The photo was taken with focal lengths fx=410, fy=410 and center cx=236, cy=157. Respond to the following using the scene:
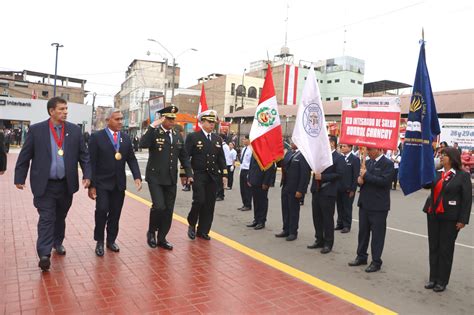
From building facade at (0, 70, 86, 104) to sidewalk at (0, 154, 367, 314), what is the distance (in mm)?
64103

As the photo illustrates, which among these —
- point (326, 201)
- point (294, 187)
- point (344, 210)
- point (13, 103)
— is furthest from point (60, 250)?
point (13, 103)

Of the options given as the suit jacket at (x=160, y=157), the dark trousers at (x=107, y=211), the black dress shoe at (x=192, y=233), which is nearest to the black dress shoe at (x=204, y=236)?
the black dress shoe at (x=192, y=233)

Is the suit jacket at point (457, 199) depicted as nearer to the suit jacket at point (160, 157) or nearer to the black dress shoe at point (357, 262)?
the black dress shoe at point (357, 262)

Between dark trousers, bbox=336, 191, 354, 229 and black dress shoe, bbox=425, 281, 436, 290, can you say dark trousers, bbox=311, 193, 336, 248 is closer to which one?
black dress shoe, bbox=425, 281, 436, 290

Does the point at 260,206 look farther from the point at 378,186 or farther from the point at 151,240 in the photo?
the point at 378,186

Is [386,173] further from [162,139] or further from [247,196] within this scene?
[247,196]

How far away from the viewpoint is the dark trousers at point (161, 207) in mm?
5848

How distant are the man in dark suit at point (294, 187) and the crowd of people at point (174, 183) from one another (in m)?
0.02

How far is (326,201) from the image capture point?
20.9 ft

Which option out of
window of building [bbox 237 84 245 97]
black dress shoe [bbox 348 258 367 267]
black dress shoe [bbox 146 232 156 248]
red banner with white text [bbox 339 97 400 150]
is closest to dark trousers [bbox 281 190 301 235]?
black dress shoe [bbox 348 258 367 267]

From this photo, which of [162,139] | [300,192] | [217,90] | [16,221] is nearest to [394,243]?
[300,192]

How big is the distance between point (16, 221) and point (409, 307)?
257 inches

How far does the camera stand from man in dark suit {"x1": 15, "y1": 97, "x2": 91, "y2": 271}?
4.71 metres

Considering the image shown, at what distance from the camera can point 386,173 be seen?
18.0ft
